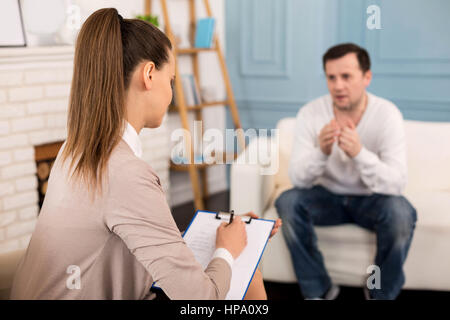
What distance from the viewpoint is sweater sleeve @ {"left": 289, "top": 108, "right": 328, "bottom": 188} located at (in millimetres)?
1975

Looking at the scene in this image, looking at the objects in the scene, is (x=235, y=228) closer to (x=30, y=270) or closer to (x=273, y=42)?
(x=30, y=270)

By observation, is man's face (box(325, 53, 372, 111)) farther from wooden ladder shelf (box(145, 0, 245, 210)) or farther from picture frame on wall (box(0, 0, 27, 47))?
picture frame on wall (box(0, 0, 27, 47))

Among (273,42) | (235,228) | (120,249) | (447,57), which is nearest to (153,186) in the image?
(120,249)

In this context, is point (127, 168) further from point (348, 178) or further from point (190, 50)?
point (190, 50)

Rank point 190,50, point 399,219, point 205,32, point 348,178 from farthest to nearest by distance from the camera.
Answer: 1. point 205,32
2. point 190,50
3. point 348,178
4. point 399,219

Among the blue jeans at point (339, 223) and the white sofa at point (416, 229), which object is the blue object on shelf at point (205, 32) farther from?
the blue jeans at point (339, 223)

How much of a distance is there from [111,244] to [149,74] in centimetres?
32

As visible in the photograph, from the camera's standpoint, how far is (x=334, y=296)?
6.56 ft

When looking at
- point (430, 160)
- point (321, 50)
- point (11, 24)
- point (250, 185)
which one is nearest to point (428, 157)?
point (430, 160)

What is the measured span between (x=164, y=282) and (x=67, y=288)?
190mm

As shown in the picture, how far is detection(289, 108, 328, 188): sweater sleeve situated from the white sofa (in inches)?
5.8

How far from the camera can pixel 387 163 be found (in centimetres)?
194

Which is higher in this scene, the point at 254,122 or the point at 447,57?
the point at 447,57

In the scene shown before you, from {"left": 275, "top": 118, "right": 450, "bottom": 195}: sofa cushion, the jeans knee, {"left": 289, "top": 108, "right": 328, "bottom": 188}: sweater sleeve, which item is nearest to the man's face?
{"left": 289, "top": 108, "right": 328, "bottom": 188}: sweater sleeve
